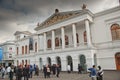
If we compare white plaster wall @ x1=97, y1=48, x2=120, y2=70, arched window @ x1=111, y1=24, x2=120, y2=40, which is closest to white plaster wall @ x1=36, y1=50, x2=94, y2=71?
white plaster wall @ x1=97, y1=48, x2=120, y2=70

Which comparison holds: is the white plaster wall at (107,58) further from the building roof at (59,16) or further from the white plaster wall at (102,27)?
the building roof at (59,16)

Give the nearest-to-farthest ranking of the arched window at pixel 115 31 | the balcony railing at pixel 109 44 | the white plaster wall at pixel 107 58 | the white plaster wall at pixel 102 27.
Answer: the balcony railing at pixel 109 44
the white plaster wall at pixel 107 58
the arched window at pixel 115 31
the white plaster wall at pixel 102 27

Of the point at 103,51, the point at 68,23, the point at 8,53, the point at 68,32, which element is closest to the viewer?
the point at 103,51

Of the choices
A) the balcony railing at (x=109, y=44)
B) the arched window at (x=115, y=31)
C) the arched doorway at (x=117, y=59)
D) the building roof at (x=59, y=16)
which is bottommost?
the arched doorway at (x=117, y=59)

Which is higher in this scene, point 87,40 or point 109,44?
point 87,40

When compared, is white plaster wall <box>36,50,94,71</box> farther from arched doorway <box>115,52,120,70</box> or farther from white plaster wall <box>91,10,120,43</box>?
arched doorway <box>115,52,120,70</box>

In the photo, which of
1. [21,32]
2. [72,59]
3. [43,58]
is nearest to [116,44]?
[72,59]

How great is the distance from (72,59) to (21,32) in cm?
2531

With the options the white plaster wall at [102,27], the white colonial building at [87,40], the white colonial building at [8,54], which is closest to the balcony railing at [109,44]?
the white colonial building at [87,40]

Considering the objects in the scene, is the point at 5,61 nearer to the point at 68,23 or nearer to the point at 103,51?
the point at 68,23

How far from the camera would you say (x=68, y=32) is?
29.4 metres

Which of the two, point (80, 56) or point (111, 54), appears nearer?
point (111, 54)

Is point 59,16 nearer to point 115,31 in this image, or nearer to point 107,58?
point 115,31

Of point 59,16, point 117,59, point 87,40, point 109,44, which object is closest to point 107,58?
point 117,59
